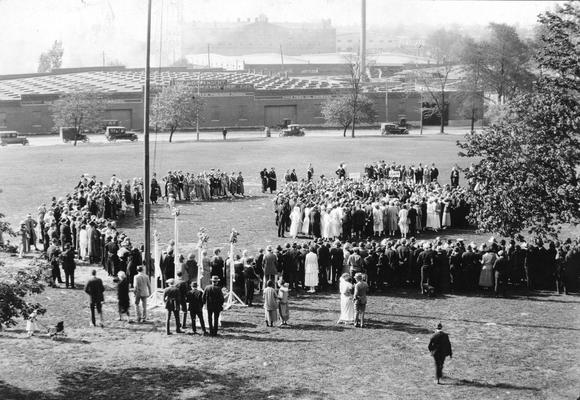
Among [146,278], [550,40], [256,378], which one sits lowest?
[256,378]

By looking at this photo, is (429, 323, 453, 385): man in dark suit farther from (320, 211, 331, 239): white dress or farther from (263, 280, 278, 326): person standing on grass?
(320, 211, 331, 239): white dress

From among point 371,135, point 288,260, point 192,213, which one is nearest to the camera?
point 288,260

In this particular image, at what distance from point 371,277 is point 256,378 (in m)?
7.32

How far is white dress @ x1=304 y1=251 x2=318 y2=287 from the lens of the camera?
66.4 feet

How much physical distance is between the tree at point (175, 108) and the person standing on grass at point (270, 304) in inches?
2078

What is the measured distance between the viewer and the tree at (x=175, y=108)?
69.1 meters

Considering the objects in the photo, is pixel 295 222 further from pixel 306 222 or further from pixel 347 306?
pixel 347 306

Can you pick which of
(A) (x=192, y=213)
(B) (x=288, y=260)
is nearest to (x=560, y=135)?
(B) (x=288, y=260)

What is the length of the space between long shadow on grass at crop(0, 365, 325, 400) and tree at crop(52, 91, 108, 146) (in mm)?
59558

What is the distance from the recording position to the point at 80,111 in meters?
70.7

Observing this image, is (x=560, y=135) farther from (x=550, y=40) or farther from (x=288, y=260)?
(x=288, y=260)

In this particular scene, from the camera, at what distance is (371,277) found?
20.5 meters

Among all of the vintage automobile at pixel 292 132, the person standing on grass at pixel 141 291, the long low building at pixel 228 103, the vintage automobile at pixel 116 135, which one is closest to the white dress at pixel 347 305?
the person standing on grass at pixel 141 291

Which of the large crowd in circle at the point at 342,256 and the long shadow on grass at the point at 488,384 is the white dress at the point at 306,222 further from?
the long shadow on grass at the point at 488,384
